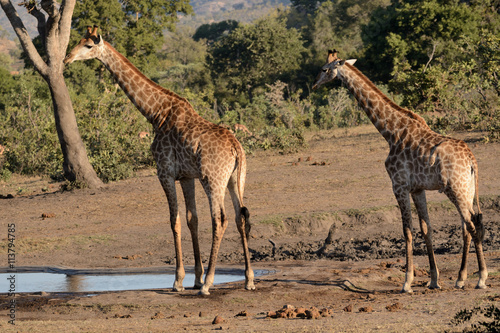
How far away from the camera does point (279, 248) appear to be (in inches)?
406

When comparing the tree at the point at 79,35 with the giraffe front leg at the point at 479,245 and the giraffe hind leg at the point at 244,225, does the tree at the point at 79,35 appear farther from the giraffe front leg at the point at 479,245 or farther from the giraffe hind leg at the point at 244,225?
the giraffe front leg at the point at 479,245

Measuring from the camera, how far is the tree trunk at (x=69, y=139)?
50.5 ft

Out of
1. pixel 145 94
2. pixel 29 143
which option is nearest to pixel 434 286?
pixel 145 94

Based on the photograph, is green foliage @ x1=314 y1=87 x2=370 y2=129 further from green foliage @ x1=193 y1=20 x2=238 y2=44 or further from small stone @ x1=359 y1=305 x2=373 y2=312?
green foliage @ x1=193 y1=20 x2=238 y2=44

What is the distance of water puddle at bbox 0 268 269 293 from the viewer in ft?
27.6

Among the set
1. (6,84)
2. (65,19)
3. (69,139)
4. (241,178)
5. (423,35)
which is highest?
(65,19)

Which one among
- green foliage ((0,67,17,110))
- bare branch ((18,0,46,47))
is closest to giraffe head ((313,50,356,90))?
bare branch ((18,0,46,47))

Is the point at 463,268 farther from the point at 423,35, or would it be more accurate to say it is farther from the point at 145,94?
the point at 423,35

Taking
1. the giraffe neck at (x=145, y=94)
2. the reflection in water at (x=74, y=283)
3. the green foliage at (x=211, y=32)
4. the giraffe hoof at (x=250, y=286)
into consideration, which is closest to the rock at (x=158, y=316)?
the giraffe hoof at (x=250, y=286)

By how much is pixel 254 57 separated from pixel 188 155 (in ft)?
100

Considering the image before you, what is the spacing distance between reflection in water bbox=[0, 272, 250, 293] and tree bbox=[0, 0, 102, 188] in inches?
255

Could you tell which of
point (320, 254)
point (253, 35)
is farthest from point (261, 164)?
point (253, 35)

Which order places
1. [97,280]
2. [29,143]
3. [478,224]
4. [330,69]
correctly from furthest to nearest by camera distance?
[29,143] < [97,280] < [330,69] < [478,224]

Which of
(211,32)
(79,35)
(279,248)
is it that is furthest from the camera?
(211,32)
